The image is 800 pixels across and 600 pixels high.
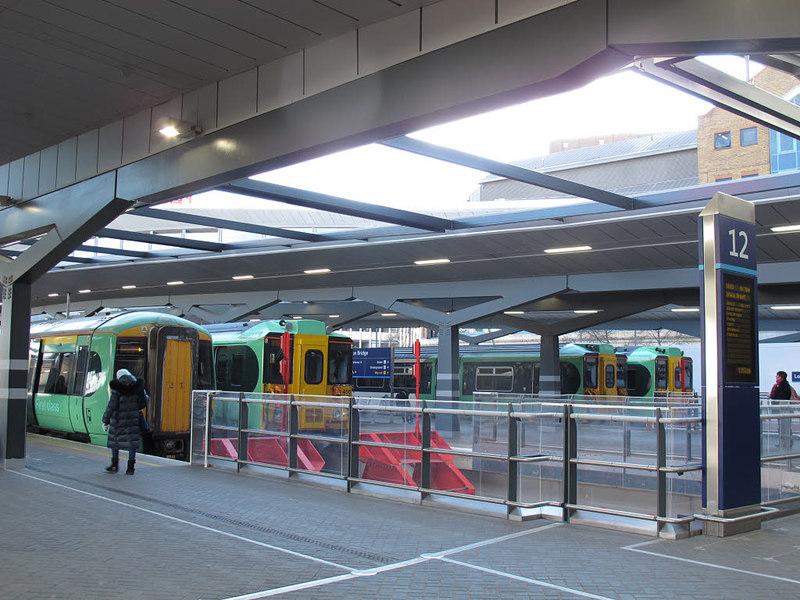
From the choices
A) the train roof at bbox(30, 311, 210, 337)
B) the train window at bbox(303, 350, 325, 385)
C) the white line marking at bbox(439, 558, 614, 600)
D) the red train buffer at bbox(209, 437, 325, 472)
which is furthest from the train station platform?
the train window at bbox(303, 350, 325, 385)

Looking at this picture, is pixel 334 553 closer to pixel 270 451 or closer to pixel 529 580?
pixel 529 580

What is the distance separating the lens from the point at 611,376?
115ft

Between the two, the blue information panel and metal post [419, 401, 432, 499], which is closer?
metal post [419, 401, 432, 499]

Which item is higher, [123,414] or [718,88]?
[718,88]

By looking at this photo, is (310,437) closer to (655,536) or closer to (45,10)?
(655,536)

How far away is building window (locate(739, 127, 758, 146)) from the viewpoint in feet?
161

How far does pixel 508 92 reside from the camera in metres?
6.73

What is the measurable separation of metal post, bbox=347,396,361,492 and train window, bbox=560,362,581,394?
24268 millimetres

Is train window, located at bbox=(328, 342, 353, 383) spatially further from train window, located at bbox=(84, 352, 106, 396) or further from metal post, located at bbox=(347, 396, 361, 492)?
metal post, located at bbox=(347, 396, 361, 492)

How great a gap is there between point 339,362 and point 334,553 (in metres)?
16.7

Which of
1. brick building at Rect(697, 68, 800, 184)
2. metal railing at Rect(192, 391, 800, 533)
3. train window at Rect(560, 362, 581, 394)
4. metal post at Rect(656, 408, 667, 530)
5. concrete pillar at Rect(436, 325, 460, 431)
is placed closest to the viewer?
metal post at Rect(656, 408, 667, 530)

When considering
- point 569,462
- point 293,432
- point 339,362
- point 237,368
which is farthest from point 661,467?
point 237,368

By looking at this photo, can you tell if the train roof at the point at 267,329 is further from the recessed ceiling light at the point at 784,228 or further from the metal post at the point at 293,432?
the recessed ceiling light at the point at 784,228

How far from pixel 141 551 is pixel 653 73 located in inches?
287
